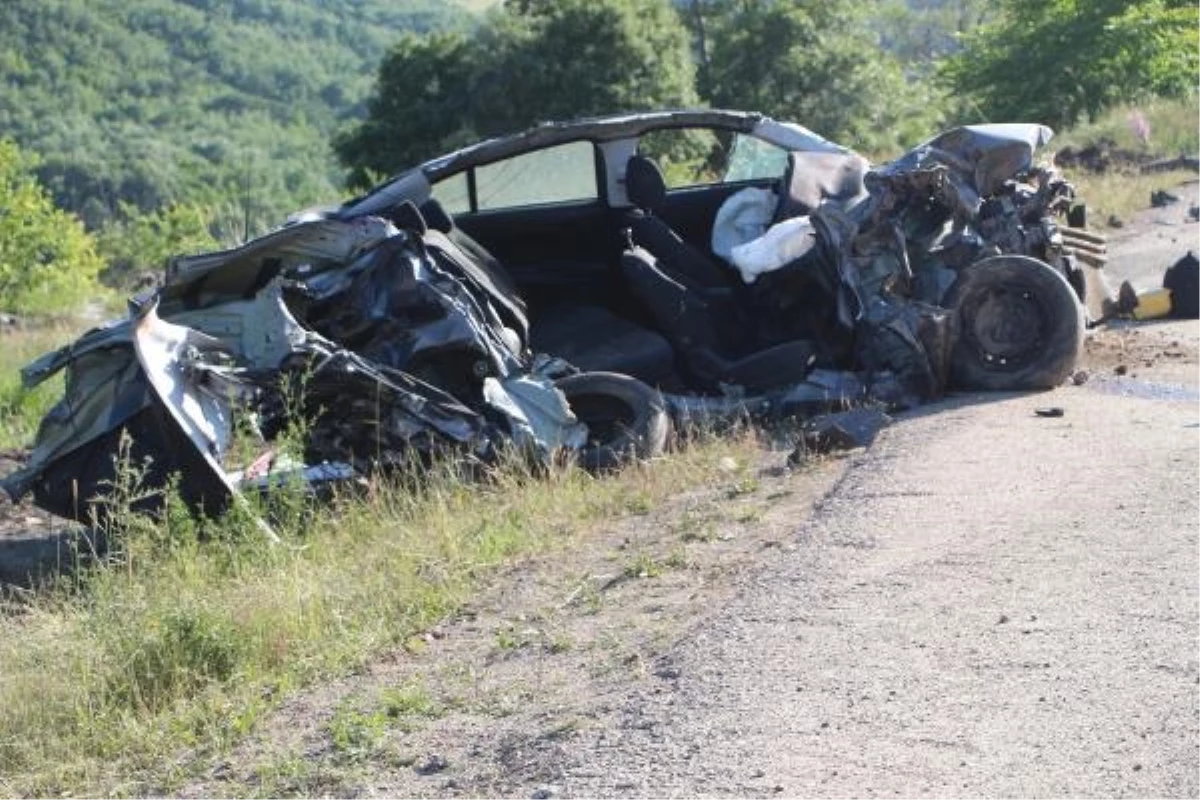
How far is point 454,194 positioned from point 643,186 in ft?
3.81

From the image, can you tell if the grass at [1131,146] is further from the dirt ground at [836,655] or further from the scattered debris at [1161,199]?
the dirt ground at [836,655]

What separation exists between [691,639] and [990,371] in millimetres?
4418

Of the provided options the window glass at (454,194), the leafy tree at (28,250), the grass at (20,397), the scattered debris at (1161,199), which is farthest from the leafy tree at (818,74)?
the window glass at (454,194)

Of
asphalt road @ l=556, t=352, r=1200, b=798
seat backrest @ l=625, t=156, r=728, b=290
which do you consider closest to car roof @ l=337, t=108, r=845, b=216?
seat backrest @ l=625, t=156, r=728, b=290

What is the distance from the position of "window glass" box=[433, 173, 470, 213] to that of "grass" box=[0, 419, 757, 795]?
256cm

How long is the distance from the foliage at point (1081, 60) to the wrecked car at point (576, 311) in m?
21.4

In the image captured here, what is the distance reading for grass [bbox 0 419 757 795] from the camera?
596 centimetres

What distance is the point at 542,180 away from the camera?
35.8 ft

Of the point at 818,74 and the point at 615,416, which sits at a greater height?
the point at 818,74

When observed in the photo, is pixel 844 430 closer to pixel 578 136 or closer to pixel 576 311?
pixel 576 311

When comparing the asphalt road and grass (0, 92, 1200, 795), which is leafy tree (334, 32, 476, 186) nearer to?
grass (0, 92, 1200, 795)

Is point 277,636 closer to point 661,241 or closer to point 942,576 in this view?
point 942,576

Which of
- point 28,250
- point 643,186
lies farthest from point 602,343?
point 28,250

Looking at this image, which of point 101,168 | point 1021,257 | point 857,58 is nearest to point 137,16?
point 101,168
